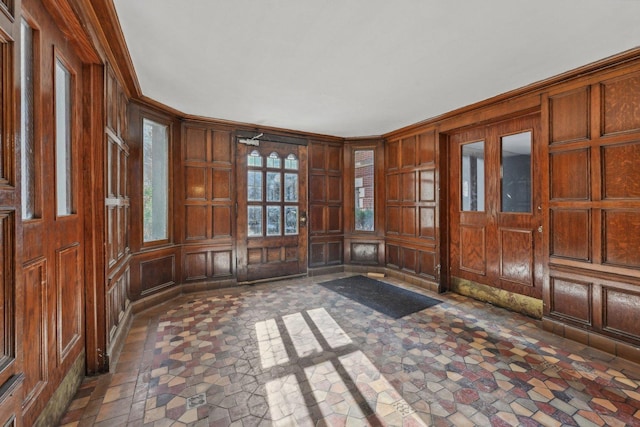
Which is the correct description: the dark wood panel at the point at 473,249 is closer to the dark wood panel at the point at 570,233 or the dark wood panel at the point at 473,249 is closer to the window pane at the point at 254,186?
the dark wood panel at the point at 570,233

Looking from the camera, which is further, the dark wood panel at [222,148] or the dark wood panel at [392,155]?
the dark wood panel at [392,155]

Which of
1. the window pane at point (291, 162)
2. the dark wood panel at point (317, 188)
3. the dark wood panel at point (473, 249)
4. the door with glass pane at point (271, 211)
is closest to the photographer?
the dark wood panel at point (473, 249)

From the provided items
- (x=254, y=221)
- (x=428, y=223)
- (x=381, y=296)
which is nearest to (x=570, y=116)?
(x=428, y=223)

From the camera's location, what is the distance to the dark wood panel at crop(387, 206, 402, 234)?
16.3ft

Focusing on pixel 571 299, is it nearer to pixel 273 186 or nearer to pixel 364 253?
pixel 364 253

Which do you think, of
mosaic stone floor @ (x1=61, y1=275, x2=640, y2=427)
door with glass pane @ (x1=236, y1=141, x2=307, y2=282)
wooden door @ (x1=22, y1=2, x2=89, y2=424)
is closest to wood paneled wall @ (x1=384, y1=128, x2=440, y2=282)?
mosaic stone floor @ (x1=61, y1=275, x2=640, y2=427)

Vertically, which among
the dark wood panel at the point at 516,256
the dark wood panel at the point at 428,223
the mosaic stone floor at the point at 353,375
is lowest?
the mosaic stone floor at the point at 353,375

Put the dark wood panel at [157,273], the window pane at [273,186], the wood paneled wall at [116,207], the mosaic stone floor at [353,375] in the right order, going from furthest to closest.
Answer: the window pane at [273,186], the dark wood panel at [157,273], the wood paneled wall at [116,207], the mosaic stone floor at [353,375]

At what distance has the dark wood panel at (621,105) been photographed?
2.39 metres

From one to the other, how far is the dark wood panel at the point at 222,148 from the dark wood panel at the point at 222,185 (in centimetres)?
16

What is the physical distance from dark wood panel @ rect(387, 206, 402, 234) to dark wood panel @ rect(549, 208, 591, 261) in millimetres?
2274

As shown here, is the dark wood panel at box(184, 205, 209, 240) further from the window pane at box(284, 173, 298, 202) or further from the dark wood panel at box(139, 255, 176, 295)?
the window pane at box(284, 173, 298, 202)

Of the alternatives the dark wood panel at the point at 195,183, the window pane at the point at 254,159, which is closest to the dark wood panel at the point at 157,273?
the dark wood panel at the point at 195,183

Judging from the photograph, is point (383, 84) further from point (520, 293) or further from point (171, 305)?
point (171, 305)
